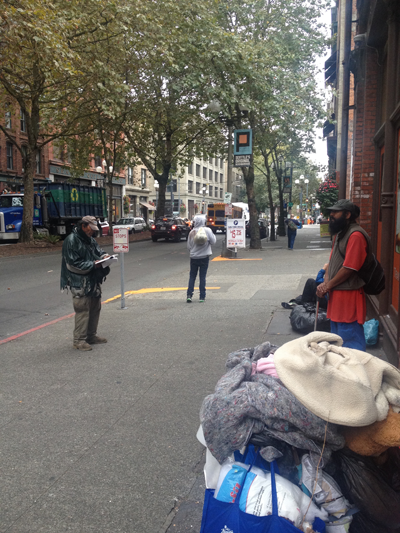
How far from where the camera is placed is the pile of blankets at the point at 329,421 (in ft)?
7.13

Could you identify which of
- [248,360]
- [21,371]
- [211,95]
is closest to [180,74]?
[211,95]

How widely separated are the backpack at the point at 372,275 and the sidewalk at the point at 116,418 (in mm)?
1747

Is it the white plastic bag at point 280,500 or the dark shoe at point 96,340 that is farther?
the dark shoe at point 96,340

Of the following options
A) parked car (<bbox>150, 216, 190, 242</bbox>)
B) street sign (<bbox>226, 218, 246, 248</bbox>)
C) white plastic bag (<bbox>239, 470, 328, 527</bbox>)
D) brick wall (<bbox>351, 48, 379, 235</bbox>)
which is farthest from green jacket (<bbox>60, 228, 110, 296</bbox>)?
parked car (<bbox>150, 216, 190, 242</bbox>)

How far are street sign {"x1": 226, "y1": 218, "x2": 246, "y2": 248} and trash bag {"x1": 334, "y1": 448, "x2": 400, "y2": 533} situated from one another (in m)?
15.2

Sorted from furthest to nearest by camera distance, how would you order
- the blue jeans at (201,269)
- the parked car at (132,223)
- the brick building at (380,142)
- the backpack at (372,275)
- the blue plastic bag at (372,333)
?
Answer: the parked car at (132,223), the blue jeans at (201,269), the blue plastic bag at (372,333), the brick building at (380,142), the backpack at (372,275)

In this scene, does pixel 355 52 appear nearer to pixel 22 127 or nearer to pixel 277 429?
pixel 277 429

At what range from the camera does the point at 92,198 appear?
1264 inches

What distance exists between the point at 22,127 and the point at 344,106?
114ft

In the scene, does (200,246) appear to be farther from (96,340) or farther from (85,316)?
(85,316)

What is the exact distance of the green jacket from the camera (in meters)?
6.16

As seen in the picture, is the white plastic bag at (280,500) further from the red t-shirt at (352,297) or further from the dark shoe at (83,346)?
the dark shoe at (83,346)

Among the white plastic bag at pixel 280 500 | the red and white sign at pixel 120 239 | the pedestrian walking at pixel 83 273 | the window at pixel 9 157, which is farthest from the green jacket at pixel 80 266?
the window at pixel 9 157

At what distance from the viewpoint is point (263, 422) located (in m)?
2.30
